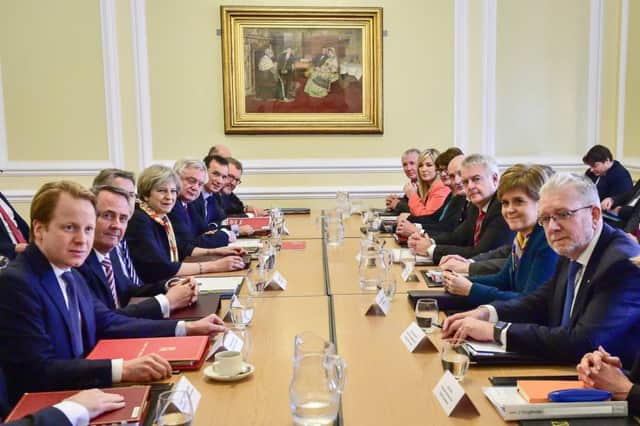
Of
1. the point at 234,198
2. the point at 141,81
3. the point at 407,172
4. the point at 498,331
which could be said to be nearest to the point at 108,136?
the point at 141,81

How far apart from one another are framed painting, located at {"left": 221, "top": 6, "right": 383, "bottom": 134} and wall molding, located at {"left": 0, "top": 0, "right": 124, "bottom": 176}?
110 cm

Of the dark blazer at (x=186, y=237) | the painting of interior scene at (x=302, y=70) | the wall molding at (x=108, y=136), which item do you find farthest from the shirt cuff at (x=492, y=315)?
the wall molding at (x=108, y=136)

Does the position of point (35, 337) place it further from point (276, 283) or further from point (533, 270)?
point (533, 270)

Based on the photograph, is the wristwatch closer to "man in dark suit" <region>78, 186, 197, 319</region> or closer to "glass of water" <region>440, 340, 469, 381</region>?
"glass of water" <region>440, 340, 469, 381</region>

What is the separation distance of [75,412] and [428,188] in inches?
175

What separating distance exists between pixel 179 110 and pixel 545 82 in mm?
3929

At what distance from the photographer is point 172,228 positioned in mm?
4203

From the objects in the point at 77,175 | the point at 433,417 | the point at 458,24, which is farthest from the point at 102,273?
the point at 458,24

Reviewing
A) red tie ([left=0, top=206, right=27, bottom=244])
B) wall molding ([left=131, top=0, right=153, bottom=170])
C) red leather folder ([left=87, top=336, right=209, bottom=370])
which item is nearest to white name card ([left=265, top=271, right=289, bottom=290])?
red leather folder ([left=87, top=336, right=209, bottom=370])

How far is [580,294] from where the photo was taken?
2115mm

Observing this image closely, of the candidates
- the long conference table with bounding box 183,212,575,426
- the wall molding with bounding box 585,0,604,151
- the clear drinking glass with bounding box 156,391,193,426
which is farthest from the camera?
the wall molding with bounding box 585,0,604,151

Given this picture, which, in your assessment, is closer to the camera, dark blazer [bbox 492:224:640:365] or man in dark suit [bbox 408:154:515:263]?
dark blazer [bbox 492:224:640:365]

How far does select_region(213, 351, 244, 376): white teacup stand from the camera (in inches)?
75.5

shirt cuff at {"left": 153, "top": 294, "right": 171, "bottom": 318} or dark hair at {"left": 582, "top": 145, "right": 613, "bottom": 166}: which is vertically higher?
dark hair at {"left": 582, "top": 145, "right": 613, "bottom": 166}
